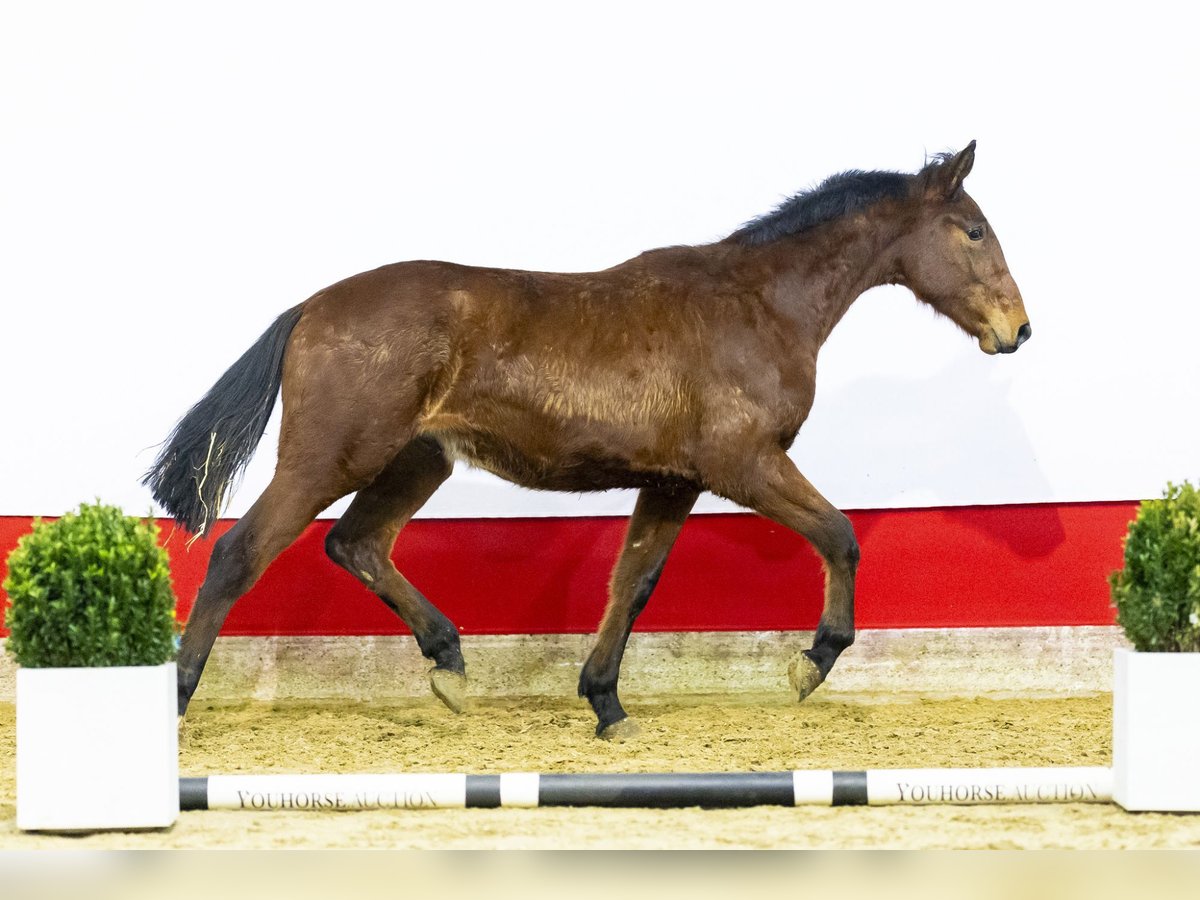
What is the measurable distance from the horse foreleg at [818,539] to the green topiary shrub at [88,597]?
7.40ft

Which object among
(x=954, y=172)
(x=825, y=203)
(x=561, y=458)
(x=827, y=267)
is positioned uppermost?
(x=954, y=172)

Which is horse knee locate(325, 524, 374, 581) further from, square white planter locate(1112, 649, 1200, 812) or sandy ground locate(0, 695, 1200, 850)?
square white planter locate(1112, 649, 1200, 812)

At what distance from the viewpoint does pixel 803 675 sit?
5.05 m

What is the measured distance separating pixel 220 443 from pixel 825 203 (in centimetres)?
265

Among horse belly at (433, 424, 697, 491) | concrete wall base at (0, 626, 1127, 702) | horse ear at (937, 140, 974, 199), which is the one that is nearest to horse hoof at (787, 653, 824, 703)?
horse belly at (433, 424, 697, 491)

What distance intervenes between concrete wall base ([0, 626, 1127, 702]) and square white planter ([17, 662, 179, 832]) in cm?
253

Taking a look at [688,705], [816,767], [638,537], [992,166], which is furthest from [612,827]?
[992,166]

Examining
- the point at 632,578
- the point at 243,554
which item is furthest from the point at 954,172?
the point at 243,554

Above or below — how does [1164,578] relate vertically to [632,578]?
above

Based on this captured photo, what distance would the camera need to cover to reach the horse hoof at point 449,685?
5.48 m

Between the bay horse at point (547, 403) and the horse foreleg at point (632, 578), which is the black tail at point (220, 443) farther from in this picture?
the horse foreleg at point (632, 578)

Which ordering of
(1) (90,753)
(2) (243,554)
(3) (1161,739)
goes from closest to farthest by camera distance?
(1) (90,753), (3) (1161,739), (2) (243,554)

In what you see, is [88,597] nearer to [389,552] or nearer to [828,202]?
[389,552]

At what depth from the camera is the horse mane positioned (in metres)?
5.53
